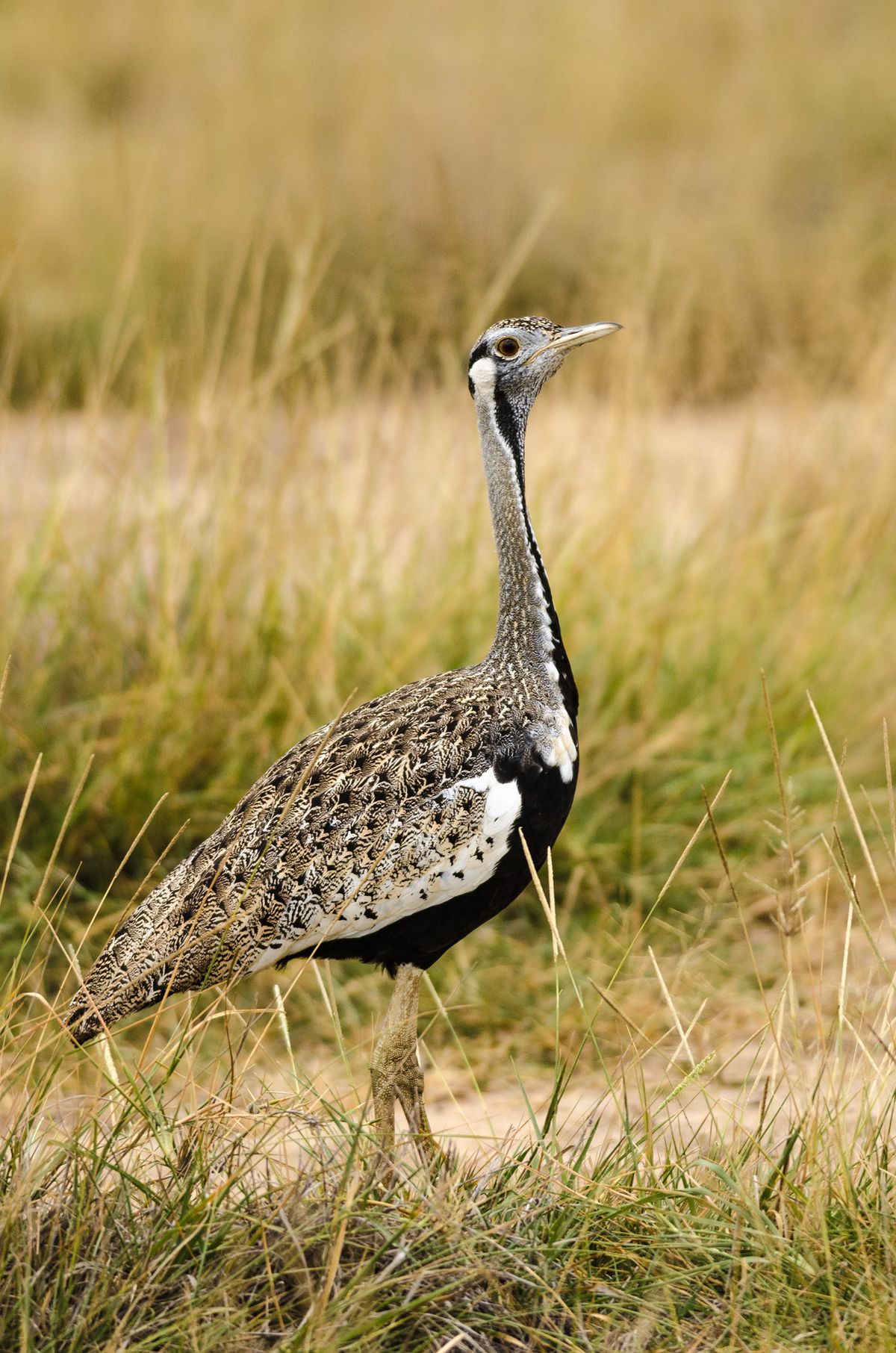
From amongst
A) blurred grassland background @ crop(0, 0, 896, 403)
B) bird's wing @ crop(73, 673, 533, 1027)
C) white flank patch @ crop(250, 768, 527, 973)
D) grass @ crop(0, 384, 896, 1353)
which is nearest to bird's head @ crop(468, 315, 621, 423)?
bird's wing @ crop(73, 673, 533, 1027)

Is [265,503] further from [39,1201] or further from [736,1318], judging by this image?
[736,1318]

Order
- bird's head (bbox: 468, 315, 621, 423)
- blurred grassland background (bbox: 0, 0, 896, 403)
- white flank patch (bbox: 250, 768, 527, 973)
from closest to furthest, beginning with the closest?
white flank patch (bbox: 250, 768, 527, 973), bird's head (bbox: 468, 315, 621, 423), blurred grassland background (bbox: 0, 0, 896, 403)

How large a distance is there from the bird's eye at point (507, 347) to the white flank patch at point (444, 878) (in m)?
0.78

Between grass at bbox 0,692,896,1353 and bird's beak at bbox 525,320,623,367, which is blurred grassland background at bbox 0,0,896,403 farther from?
grass at bbox 0,692,896,1353

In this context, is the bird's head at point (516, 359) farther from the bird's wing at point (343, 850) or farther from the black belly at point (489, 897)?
the black belly at point (489, 897)

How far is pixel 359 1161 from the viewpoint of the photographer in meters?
2.32

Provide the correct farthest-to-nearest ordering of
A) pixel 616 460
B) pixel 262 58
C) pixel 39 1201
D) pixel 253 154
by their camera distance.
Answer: pixel 262 58 < pixel 253 154 < pixel 616 460 < pixel 39 1201

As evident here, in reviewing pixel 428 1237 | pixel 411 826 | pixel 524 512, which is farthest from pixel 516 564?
pixel 428 1237

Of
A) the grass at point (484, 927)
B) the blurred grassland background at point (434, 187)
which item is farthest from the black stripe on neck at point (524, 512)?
the blurred grassland background at point (434, 187)

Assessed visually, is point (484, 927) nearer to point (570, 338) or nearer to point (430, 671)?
point (430, 671)

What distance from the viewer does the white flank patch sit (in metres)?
2.66

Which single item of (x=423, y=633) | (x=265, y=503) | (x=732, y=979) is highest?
(x=265, y=503)

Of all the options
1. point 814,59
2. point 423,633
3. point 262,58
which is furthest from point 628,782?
point 814,59

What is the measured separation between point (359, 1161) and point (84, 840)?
2083mm
